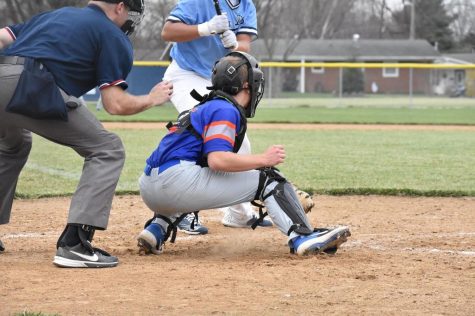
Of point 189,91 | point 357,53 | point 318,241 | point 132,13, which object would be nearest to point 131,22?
point 132,13

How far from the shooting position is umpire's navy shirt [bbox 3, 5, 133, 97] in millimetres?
4828

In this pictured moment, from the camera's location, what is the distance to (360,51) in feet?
175

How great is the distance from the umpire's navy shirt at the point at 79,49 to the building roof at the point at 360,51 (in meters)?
45.7

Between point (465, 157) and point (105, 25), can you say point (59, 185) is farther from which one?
point (465, 157)

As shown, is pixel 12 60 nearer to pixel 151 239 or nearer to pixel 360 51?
pixel 151 239

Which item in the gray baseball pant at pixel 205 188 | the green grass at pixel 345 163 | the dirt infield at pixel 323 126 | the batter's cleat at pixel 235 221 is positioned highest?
the gray baseball pant at pixel 205 188

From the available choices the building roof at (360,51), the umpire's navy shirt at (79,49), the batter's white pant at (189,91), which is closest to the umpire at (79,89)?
the umpire's navy shirt at (79,49)

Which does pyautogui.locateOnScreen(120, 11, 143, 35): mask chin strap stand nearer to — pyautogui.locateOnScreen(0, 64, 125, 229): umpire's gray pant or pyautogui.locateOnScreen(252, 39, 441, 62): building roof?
pyautogui.locateOnScreen(0, 64, 125, 229): umpire's gray pant

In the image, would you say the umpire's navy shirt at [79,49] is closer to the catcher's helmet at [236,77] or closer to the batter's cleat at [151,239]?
the catcher's helmet at [236,77]

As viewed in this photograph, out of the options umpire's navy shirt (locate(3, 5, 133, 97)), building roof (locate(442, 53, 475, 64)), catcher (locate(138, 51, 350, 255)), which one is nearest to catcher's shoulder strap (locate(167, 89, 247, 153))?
catcher (locate(138, 51, 350, 255))

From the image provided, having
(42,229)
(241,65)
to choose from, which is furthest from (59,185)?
(241,65)

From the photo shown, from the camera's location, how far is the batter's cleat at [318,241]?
17.1 ft

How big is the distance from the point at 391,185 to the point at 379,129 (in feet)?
29.8

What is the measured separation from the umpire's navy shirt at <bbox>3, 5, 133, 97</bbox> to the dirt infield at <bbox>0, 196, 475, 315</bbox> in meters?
1.08
